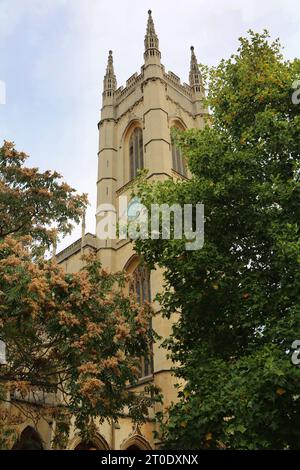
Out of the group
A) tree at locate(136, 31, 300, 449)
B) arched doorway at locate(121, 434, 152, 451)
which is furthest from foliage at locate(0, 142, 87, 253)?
arched doorway at locate(121, 434, 152, 451)

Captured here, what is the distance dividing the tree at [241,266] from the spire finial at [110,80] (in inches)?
793

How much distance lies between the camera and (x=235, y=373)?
6.52 metres

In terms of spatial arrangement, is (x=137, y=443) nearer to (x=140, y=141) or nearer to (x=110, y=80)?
(x=140, y=141)

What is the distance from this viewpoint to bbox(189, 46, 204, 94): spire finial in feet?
96.7

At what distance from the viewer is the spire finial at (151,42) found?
26.8m

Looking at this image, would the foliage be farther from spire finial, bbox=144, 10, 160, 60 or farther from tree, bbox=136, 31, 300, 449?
spire finial, bbox=144, 10, 160, 60

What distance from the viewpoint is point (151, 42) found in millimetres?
27547

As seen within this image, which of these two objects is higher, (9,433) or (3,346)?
(3,346)

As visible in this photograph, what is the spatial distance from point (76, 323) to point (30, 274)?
97 centimetres

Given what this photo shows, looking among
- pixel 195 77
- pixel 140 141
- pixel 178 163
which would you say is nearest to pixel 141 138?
pixel 140 141

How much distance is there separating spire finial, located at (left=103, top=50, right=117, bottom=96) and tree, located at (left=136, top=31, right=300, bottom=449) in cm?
2015
